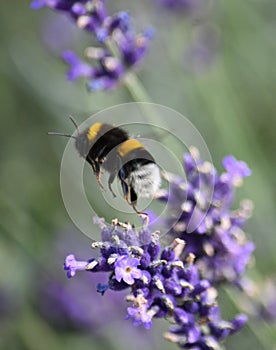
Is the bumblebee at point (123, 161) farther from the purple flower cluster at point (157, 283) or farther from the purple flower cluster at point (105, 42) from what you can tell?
the purple flower cluster at point (105, 42)

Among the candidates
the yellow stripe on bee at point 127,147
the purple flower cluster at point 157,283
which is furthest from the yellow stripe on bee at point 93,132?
the purple flower cluster at point 157,283

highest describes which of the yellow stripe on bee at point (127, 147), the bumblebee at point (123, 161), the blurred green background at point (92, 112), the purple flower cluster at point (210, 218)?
the yellow stripe on bee at point (127, 147)

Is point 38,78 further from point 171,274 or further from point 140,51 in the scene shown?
point 171,274

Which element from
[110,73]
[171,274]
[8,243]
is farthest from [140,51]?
[8,243]

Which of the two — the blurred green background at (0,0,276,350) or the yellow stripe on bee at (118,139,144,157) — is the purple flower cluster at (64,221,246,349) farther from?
the blurred green background at (0,0,276,350)

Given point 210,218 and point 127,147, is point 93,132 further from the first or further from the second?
point 210,218

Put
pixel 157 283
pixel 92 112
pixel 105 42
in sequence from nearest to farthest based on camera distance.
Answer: pixel 157 283 < pixel 105 42 < pixel 92 112

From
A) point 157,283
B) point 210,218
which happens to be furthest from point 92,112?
point 157,283
